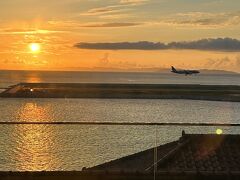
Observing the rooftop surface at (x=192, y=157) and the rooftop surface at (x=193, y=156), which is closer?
the rooftop surface at (x=192, y=157)

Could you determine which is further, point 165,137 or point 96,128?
point 96,128

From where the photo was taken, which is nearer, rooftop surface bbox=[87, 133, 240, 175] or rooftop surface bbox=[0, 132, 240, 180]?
rooftop surface bbox=[0, 132, 240, 180]

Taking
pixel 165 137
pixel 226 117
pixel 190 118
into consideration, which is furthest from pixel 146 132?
pixel 226 117

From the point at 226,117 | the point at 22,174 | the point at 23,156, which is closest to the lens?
the point at 22,174

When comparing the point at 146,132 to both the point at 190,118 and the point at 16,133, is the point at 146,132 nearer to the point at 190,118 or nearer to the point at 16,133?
the point at 16,133

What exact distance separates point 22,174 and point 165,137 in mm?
21108

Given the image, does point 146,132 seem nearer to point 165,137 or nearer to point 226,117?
point 165,137

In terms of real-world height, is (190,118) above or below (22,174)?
below

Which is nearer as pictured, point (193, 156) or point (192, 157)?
point (192, 157)

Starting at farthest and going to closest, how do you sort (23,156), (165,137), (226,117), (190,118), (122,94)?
(122,94), (226,117), (190,118), (165,137), (23,156)

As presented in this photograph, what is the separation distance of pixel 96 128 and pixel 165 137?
608 centimetres

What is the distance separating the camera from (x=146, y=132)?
29625 millimetres

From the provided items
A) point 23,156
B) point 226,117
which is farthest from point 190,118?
point 23,156

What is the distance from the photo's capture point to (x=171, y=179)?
6.62m
